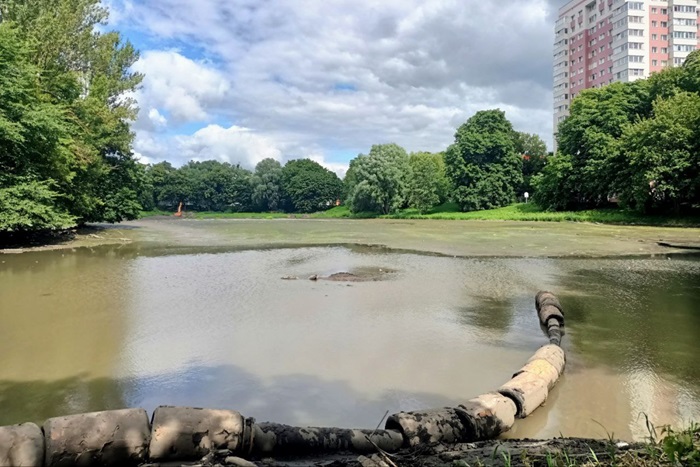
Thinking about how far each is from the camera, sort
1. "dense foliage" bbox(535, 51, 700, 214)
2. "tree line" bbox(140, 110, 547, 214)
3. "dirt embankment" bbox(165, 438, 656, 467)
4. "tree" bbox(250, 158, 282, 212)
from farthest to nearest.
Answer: "tree" bbox(250, 158, 282, 212) → "tree line" bbox(140, 110, 547, 214) → "dense foliage" bbox(535, 51, 700, 214) → "dirt embankment" bbox(165, 438, 656, 467)

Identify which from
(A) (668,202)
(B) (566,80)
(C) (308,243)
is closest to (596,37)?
(B) (566,80)

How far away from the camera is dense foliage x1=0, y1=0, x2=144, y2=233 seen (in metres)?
20.2

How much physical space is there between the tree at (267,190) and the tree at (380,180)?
27.7 metres

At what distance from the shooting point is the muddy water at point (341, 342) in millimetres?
5680

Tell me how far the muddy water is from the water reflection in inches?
1.4

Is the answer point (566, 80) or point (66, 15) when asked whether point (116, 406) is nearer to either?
point (66, 15)

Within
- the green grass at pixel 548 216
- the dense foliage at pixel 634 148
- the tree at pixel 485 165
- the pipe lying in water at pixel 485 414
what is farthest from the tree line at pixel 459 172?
the pipe lying in water at pixel 485 414

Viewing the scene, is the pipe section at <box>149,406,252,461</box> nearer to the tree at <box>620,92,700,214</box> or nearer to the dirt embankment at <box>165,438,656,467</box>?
the dirt embankment at <box>165,438,656,467</box>

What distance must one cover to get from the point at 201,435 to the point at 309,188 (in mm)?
83974

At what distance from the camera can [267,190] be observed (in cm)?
9000

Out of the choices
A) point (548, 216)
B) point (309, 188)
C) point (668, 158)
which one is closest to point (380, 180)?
point (548, 216)

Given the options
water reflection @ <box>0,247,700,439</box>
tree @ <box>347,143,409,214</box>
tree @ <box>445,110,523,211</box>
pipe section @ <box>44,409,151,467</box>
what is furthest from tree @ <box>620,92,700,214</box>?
pipe section @ <box>44,409,151,467</box>

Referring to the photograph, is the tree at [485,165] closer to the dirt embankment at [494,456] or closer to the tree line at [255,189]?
the tree line at [255,189]

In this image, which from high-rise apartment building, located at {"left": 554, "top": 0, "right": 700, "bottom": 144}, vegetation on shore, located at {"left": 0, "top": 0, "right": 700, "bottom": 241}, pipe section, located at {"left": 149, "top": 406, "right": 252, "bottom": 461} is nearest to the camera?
pipe section, located at {"left": 149, "top": 406, "right": 252, "bottom": 461}
